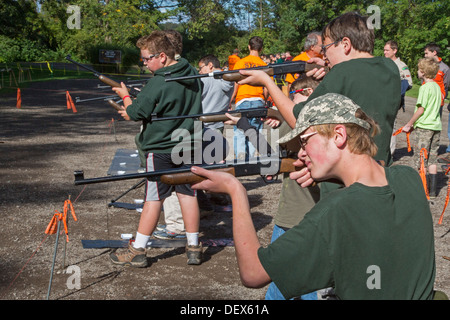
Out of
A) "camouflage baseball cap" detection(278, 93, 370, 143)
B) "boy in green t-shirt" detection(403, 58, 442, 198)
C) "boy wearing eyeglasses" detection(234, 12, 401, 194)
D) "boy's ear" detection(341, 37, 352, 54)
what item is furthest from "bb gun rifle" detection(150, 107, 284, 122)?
"boy in green t-shirt" detection(403, 58, 442, 198)

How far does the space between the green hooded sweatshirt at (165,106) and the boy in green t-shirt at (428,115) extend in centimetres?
442

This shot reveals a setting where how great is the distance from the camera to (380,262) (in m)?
1.78

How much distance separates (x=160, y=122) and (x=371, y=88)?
8.14 feet

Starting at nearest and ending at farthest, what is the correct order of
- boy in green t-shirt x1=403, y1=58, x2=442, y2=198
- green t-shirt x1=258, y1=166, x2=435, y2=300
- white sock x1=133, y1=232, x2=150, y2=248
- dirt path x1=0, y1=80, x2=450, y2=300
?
green t-shirt x1=258, y1=166, x2=435, y2=300 < dirt path x1=0, y1=80, x2=450, y2=300 < white sock x1=133, y1=232, x2=150, y2=248 < boy in green t-shirt x1=403, y1=58, x2=442, y2=198

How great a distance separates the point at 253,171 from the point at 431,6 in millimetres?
42207

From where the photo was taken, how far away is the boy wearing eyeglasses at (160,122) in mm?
4668

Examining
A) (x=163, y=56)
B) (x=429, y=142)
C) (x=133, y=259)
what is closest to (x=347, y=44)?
(x=163, y=56)

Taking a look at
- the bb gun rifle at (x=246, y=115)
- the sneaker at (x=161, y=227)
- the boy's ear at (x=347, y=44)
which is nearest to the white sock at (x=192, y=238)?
the sneaker at (x=161, y=227)

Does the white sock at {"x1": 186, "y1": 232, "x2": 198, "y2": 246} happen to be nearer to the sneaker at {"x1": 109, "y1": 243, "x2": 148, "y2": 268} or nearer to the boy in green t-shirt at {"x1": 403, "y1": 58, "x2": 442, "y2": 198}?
the sneaker at {"x1": 109, "y1": 243, "x2": 148, "y2": 268}

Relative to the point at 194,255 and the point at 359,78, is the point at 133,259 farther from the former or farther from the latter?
the point at 359,78

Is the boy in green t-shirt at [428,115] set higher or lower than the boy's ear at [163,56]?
lower

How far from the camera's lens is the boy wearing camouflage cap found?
5.70ft

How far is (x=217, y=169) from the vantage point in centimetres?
270

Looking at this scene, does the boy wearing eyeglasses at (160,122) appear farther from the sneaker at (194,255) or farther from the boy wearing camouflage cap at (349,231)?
the boy wearing camouflage cap at (349,231)
